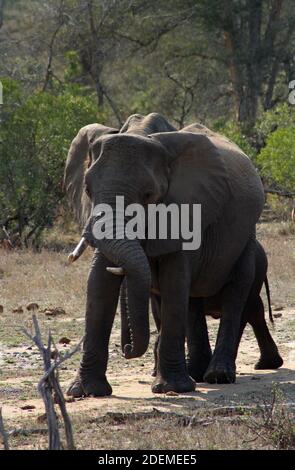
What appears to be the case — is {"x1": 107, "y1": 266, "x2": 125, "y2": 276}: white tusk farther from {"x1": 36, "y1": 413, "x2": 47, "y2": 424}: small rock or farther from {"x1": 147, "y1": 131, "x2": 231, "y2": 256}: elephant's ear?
{"x1": 36, "y1": 413, "x2": 47, "y2": 424}: small rock

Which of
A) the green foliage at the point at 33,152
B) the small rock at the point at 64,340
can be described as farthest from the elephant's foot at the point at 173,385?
the green foliage at the point at 33,152

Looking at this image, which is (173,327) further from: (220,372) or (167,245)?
(220,372)

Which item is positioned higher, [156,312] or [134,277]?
[134,277]

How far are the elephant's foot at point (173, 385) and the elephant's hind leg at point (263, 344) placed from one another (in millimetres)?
1476

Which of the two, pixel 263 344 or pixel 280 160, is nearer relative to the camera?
pixel 263 344

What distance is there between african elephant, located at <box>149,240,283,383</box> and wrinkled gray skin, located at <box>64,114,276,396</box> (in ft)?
0.67

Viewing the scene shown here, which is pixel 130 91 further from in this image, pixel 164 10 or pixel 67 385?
pixel 67 385

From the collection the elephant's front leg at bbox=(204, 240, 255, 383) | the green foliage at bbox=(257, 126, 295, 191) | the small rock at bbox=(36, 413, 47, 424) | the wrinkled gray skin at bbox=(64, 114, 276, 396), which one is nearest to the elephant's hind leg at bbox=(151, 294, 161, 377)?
the wrinkled gray skin at bbox=(64, 114, 276, 396)

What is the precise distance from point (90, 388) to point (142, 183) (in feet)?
4.86

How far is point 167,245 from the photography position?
846 cm

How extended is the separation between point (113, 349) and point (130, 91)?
79.5 feet

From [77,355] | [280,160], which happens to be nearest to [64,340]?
[77,355]

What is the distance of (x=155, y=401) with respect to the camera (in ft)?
26.4

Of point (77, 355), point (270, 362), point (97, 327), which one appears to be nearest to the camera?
point (97, 327)
